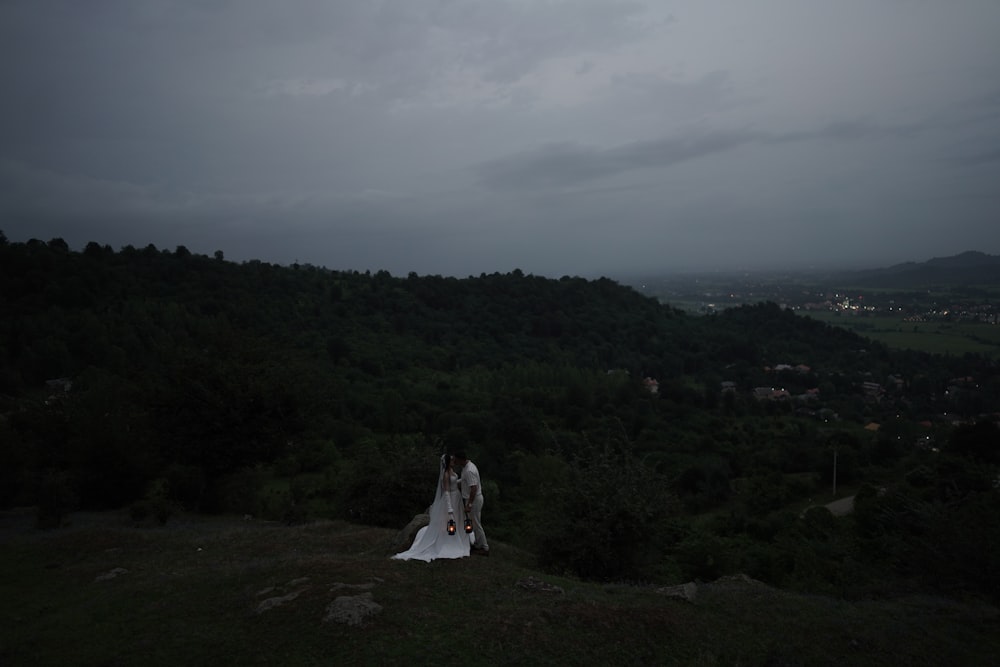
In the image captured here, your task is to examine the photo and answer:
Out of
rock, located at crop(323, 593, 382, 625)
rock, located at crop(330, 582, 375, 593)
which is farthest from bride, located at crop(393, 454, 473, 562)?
rock, located at crop(323, 593, 382, 625)

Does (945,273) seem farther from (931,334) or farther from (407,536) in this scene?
(407,536)

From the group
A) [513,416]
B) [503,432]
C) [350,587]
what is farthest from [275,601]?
[513,416]

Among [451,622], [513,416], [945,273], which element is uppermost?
[945,273]

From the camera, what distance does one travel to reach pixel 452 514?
941cm

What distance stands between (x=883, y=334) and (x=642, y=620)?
298 feet

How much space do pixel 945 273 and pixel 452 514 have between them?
448 feet

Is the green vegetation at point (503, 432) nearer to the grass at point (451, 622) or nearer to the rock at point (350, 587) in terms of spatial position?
the grass at point (451, 622)

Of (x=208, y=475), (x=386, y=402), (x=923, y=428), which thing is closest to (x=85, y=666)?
(x=208, y=475)

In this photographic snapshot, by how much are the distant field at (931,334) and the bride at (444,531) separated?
7158cm

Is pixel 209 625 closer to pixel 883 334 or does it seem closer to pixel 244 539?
pixel 244 539

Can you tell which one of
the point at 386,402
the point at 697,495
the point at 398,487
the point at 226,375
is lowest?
the point at 697,495

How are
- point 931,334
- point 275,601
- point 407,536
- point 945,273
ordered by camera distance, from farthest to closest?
point 945,273 < point 931,334 < point 407,536 < point 275,601

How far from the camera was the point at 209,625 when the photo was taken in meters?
7.12

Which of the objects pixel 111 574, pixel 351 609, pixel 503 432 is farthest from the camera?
pixel 503 432
